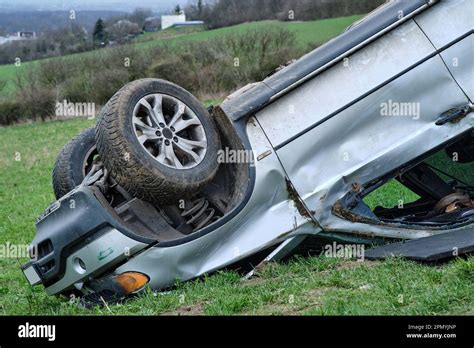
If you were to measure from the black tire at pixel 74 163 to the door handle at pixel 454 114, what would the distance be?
267 cm

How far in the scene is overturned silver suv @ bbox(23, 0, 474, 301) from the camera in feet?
18.1

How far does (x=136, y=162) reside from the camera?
5438mm

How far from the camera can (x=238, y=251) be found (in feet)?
18.6

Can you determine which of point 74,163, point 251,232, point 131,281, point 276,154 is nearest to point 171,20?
point 74,163

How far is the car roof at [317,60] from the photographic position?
582cm

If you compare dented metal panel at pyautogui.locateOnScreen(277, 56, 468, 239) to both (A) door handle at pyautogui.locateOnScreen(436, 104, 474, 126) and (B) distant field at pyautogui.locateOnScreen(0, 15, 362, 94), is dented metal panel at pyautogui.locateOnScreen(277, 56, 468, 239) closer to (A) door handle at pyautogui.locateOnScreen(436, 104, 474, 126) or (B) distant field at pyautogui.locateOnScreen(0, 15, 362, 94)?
(A) door handle at pyautogui.locateOnScreen(436, 104, 474, 126)

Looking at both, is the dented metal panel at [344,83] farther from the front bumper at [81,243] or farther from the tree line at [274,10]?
the tree line at [274,10]

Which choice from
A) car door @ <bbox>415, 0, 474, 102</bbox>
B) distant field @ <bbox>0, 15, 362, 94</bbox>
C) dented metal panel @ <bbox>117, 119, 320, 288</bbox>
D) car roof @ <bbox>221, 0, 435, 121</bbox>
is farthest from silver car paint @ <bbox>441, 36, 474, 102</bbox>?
distant field @ <bbox>0, 15, 362, 94</bbox>

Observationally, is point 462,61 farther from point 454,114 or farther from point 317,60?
point 317,60

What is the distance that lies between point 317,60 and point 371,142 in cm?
70

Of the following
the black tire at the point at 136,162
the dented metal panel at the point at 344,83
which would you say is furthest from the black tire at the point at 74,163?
the dented metal panel at the point at 344,83

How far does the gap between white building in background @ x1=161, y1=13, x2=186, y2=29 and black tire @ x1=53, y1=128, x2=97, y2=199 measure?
34178mm
